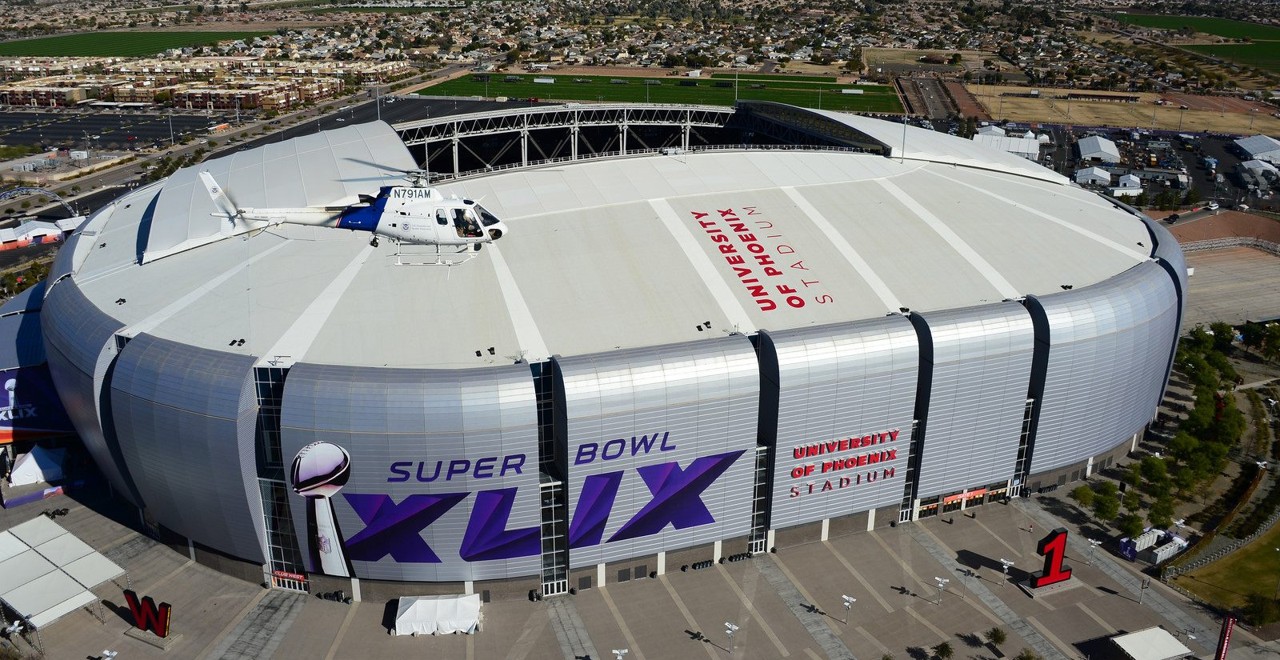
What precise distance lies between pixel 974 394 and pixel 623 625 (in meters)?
20.7

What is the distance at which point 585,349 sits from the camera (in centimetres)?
4381

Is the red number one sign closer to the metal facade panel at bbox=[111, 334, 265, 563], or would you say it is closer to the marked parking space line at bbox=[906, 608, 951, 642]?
the marked parking space line at bbox=[906, 608, 951, 642]

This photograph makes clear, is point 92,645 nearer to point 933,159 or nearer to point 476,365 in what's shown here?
point 476,365

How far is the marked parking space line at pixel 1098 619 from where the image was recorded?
138 ft

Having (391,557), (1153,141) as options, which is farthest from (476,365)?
(1153,141)

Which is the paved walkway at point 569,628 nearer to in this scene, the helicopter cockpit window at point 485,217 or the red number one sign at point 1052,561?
the helicopter cockpit window at point 485,217

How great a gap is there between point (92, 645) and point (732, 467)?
1131 inches

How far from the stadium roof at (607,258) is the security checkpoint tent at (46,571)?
1031 cm

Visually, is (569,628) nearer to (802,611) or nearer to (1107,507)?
(802,611)

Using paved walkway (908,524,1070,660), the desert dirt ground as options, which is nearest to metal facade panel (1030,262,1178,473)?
paved walkway (908,524,1070,660)

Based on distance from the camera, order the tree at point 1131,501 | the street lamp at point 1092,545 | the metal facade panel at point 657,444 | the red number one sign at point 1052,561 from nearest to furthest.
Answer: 1. the metal facade panel at point 657,444
2. the red number one sign at point 1052,561
3. the street lamp at point 1092,545
4. the tree at point 1131,501

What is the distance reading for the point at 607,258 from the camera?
50156mm

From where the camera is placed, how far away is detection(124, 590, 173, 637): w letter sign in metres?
40.0

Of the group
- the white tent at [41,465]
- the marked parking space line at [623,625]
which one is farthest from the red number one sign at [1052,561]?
the white tent at [41,465]
